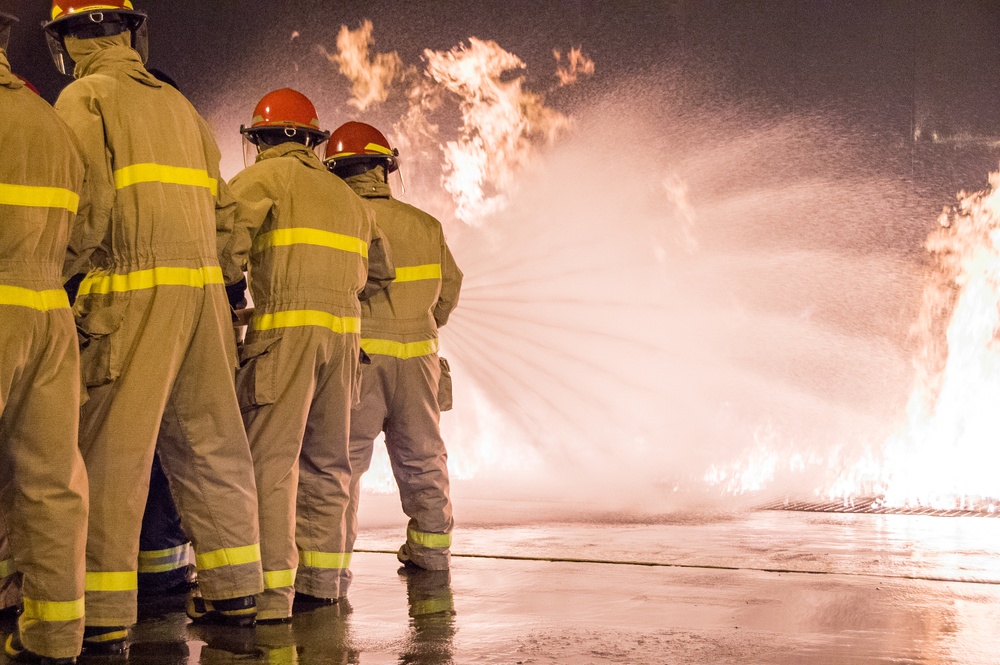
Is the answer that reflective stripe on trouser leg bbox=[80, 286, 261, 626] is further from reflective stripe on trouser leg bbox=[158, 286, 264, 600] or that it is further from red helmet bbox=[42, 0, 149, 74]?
red helmet bbox=[42, 0, 149, 74]

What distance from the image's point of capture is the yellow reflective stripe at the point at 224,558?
129 inches

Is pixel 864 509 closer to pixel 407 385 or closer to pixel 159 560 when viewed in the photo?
pixel 407 385

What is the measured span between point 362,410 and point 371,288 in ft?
1.77

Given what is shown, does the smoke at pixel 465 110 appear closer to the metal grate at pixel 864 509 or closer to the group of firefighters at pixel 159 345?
the metal grate at pixel 864 509

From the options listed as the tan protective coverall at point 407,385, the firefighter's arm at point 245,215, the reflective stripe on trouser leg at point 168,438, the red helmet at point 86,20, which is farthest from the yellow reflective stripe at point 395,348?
the red helmet at point 86,20

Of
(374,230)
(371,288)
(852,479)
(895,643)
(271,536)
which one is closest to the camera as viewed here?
(895,643)

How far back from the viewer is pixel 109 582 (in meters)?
3.03

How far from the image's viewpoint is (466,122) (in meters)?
9.09

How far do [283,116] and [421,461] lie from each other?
64.8 inches

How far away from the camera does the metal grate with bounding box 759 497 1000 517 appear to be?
703 cm

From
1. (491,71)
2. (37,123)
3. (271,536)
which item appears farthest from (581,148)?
(37,123)

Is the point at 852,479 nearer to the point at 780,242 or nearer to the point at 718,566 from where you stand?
the point at 780,242

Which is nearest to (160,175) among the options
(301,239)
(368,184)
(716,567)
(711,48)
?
(301,239)

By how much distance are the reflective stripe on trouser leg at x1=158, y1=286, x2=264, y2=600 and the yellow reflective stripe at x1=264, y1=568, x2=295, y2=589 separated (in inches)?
10.6
